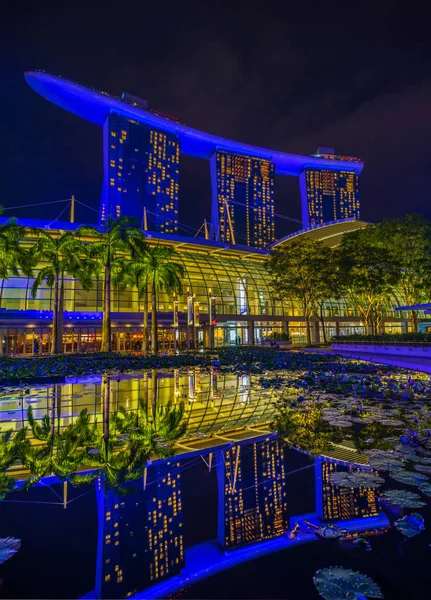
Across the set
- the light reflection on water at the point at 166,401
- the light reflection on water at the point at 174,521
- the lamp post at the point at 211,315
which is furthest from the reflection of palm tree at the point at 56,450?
the lamp post at the point at 211,315

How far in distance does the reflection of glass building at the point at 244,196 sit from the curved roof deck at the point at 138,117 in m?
7.41

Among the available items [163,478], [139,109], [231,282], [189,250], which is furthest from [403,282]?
[139,109]

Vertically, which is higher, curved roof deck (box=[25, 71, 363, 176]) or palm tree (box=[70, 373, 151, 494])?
curved roof deck (box=[25, 71, 363, 176])

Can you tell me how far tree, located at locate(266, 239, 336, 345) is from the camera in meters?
42.8

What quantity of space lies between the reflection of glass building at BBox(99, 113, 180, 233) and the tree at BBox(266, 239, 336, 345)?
307ft

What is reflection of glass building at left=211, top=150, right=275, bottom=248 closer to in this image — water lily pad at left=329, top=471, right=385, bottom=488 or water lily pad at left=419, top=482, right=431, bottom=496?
water lily pad at left=329, top=471, right=385, bottom=488

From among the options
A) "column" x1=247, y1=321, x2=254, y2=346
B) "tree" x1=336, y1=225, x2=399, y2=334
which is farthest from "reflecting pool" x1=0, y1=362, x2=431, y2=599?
"column" x1=247, y1=321, x2=254, y2=346

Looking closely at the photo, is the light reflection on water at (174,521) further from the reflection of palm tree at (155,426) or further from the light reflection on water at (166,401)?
the light reflection on water at (166,401)

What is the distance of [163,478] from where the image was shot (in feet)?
16.5

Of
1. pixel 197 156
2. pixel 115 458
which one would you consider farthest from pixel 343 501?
pixel 197 156

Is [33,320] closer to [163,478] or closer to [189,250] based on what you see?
[189,250]

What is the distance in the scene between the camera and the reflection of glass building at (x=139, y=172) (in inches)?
5197

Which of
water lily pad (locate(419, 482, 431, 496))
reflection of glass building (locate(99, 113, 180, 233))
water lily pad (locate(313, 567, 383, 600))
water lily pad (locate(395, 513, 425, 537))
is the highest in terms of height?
reflection of glass building (locate(99, 113, 180, 233))

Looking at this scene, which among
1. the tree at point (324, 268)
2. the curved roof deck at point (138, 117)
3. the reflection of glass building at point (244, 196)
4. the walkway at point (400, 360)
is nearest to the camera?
the walkway at point (400, 360)
